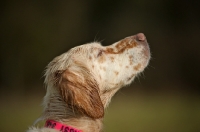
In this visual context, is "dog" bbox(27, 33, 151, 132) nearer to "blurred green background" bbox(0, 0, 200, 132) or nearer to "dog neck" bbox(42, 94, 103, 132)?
"dog neck" bbox(42, 94, 103, 132)

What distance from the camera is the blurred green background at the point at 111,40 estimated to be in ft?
35.0

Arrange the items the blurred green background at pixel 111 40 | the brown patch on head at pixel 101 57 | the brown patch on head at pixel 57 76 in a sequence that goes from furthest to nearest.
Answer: the blurred green background at pixel 111 40, the brown patch on head at pixel 101 57, the brown patch on head at pixel 57 76

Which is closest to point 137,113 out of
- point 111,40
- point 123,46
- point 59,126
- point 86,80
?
point 111,40

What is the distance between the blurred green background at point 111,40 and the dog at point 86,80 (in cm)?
579

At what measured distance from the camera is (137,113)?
9820mm

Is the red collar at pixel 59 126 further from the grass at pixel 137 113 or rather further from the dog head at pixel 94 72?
the grass at pixel 137 113

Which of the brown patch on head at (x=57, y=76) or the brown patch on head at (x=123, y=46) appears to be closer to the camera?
the brown patch on head at (x=57, y=76)

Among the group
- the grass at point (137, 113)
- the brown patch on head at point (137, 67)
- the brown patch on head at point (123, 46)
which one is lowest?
the grass at point (137, 113)

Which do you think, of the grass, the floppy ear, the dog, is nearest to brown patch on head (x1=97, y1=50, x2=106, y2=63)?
the dog

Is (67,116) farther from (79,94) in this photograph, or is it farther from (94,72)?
(94,72)

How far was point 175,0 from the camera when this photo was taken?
1198 centimetres

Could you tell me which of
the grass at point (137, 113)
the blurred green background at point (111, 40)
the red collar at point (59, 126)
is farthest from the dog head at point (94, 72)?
the blurred green background at point (111, 40)

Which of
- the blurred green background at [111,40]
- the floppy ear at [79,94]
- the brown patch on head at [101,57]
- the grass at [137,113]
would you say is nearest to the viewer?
the floppy ear at [79,94]

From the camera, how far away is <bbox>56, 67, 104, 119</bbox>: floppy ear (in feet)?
11.7
